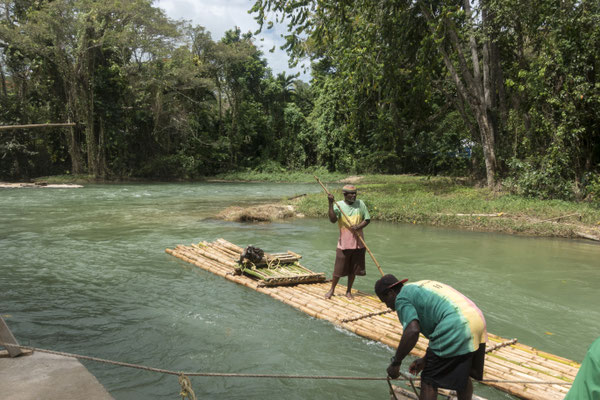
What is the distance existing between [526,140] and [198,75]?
23.4 metres

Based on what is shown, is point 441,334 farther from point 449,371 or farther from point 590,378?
point 590,378

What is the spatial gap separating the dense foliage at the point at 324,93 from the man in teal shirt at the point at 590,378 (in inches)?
540

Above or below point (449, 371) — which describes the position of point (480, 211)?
above

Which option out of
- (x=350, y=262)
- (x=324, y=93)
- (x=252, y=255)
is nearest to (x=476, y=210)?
(x=350, y=262)

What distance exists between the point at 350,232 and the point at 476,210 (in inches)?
337

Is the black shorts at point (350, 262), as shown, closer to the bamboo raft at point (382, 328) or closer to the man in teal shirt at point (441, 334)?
the bamboo raft at point (382, 328)

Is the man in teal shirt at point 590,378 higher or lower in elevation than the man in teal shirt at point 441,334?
higher

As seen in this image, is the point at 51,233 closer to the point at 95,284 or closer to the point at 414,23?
the point at 95,284

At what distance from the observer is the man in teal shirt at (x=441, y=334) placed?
9.68ft

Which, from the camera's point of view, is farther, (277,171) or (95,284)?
(277,171)

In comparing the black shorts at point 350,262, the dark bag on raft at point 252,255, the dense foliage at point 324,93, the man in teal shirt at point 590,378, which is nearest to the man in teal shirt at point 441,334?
the man in teal shirt at point 590,378

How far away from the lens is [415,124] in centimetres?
2545

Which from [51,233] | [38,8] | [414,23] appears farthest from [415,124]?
[38,8]

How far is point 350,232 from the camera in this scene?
6.29m
